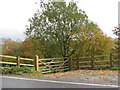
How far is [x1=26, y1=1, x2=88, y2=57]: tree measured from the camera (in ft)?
50.0

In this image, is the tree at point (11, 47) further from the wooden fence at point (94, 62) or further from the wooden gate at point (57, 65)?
the wooden fence at point (94, 62)

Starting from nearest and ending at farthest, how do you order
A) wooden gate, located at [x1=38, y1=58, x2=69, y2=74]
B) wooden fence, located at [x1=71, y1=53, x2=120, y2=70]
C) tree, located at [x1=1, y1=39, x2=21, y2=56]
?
wooden fence, located at [x1=71, y1=53, x2=120, y2=70] → wooden gate, located at [x1=38, y1=58, x2=69, y2=74] → tree, located at [x1=1, y1=39, x2=21, y2=56]

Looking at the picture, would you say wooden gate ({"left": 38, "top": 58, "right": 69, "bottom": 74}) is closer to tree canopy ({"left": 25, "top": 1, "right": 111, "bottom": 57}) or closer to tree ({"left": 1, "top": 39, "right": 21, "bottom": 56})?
tree canopy ({"left": 25, "top": 1, "right": 111, "bottom": 57})

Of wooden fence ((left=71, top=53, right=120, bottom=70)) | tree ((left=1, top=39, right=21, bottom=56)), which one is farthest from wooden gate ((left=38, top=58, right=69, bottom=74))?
tree ((left=1, top=39, right=21, bottom=56))

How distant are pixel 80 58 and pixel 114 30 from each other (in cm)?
515

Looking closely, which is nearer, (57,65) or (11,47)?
(57,65)

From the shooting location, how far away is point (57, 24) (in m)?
15.4

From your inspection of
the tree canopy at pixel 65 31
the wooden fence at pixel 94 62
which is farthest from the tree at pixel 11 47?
the wooden fence at pixel 94 62

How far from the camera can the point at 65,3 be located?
15484mm

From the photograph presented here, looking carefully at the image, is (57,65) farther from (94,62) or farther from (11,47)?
(11,47)

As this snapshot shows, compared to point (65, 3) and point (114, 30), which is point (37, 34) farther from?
point (114, 30)

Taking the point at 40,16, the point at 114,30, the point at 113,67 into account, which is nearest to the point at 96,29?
the point at 114,30

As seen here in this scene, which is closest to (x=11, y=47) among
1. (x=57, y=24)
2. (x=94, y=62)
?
(x=57, y=24)

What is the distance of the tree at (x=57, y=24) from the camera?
599 inches
